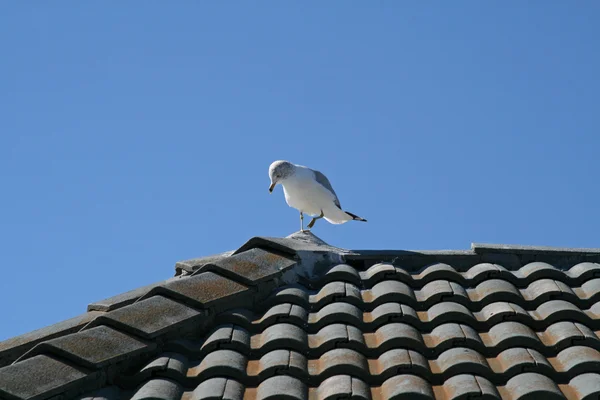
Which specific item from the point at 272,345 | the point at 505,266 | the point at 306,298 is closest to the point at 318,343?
the point at 272,345

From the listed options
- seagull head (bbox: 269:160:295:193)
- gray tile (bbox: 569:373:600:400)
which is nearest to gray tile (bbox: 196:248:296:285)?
gray tile (bbox: 569:373:600:400)

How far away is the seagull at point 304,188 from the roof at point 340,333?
436 cm

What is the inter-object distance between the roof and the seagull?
4355 mm

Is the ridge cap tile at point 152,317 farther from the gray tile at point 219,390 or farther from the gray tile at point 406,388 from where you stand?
the gray tile at point 406,388

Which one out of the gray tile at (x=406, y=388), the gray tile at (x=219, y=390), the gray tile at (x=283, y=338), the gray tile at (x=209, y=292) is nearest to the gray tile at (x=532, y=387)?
the gray tile at (x=406, y=388)

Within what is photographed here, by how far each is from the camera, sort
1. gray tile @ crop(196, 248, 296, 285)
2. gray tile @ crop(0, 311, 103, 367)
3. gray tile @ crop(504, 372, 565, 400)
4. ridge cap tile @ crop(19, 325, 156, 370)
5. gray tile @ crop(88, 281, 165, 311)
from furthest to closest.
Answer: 1. gray tile @ crop(88, 281, 165, 311)
2. gray tile @ crop(0, 311, 103, 367)
3. gray tile @ crop(196, 248, 296, 285)
4. ridge cap tile @ crop(19, 325, 156, 370)
5. gray tile @ crop(504, 372, 565, 400)

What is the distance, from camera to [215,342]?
186 inches

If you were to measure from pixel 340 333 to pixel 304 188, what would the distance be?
5.64 metres

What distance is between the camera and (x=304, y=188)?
406 inches

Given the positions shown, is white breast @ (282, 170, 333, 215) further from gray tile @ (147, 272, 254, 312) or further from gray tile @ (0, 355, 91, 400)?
→ gray tile @ (0, 355, 91, 400)

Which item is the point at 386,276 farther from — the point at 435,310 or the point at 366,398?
the point at 366,398

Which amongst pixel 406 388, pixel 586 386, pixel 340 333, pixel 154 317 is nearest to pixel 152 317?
pixel 154 317

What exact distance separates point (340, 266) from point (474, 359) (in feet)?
4.55

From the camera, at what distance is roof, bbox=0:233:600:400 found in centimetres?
427
